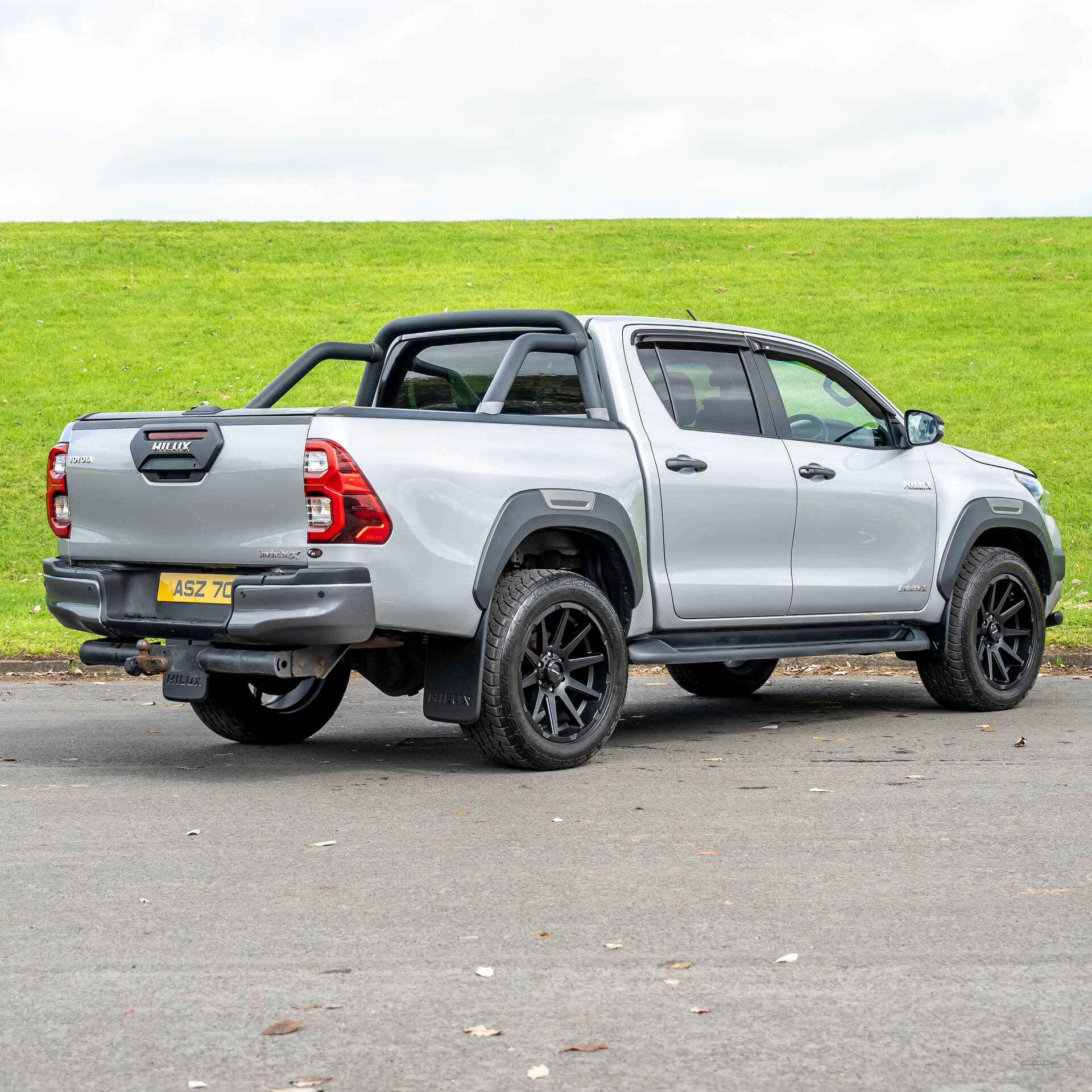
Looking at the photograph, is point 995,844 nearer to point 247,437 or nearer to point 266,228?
point 247,437

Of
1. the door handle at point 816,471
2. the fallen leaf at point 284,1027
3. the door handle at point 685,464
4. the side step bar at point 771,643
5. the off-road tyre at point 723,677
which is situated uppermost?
the door handle at point 685,464

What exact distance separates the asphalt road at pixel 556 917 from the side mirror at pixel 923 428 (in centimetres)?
183

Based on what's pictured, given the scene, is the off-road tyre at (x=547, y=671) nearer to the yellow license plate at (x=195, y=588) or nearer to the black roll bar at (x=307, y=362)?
the yellow license plate at (x=195, y=588)

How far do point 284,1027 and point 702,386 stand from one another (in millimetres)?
5050

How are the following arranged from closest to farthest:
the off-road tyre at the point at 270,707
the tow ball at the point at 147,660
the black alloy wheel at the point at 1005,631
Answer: the tow ball at the point at 147,660 < the off-road tyre at the point at 270,707 < the black alloy wheel at the point at 1005,631

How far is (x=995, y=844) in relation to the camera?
216 inches

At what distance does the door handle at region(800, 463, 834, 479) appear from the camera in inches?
323

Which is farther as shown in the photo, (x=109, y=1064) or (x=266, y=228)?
(x=266, y=228)

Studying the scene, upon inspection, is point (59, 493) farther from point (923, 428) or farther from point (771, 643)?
point (923, 428)

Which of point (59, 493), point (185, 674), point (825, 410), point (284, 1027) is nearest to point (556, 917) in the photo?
point (284, 1027)

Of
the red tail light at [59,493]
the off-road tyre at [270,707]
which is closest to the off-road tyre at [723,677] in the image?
the off-road tyre at [270,707]

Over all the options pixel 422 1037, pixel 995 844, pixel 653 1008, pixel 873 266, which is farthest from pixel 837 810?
pixel 873 266

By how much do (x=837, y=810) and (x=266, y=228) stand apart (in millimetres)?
34878

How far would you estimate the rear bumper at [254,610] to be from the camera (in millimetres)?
6359
